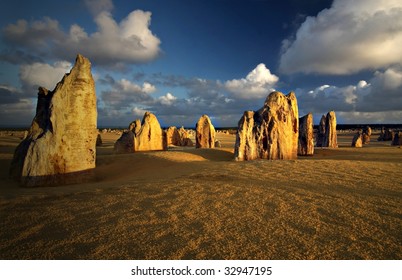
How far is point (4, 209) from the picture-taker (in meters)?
5.30

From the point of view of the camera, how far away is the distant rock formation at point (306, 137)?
2045cm

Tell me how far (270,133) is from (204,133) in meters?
11.4

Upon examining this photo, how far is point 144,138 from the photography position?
71.5 ft

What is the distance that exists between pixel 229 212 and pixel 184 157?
10.5m

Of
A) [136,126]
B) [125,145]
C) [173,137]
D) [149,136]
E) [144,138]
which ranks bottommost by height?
[125,145]

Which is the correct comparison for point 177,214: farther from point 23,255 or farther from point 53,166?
point 53,166

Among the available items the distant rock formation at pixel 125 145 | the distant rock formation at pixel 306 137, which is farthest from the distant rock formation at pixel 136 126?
the distant rock formation at pixel 306 137

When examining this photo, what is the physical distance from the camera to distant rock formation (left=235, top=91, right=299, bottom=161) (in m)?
15.4

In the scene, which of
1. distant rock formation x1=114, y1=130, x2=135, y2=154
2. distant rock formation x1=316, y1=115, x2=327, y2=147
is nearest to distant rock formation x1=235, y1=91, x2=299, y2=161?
distant rock formation x1=114, y1=130, x2=135, y2=154

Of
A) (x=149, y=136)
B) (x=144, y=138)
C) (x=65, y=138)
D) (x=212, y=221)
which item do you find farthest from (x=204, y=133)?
(x=212, y=221)

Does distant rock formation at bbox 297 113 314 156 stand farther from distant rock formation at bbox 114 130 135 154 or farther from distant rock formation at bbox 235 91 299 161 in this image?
distant rock formation at bbox 114 130 135 154

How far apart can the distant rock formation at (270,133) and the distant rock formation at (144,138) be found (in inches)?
371

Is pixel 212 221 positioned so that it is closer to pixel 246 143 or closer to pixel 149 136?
pixel 246 143

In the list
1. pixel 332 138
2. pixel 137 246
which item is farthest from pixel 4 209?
pixel 332 138
